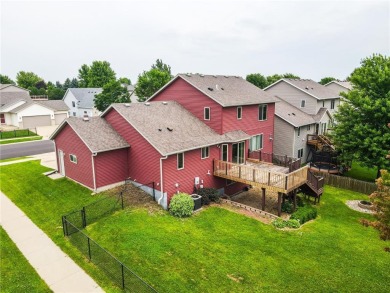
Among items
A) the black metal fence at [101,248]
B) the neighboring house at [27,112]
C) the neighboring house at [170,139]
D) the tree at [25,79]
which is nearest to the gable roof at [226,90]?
the neighboring house at [170,139]

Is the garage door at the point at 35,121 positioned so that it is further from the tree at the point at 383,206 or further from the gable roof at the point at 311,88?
the tree at the point at 383,206

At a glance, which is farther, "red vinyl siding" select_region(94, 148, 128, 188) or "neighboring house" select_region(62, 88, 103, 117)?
"neighboring house" select_region(62, 88, 103, 117)

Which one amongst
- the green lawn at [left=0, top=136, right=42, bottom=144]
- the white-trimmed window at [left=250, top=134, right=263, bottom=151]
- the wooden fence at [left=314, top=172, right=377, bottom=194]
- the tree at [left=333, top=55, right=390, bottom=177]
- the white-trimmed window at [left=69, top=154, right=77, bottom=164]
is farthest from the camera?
the green lawn at [left=0, top=136, right=42, bottom=144]

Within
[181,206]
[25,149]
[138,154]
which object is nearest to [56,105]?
[25,149]

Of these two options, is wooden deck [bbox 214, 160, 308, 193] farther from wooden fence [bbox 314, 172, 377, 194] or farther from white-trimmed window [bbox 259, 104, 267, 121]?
white-trimmed window [bbox 259, 104, 267, 121]

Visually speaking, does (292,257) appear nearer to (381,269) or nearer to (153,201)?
(381,269)

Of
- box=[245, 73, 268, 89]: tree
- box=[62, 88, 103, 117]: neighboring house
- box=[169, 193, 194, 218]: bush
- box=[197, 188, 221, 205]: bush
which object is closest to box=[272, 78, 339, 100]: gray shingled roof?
box=[197, 188, 221, 205]: bush
